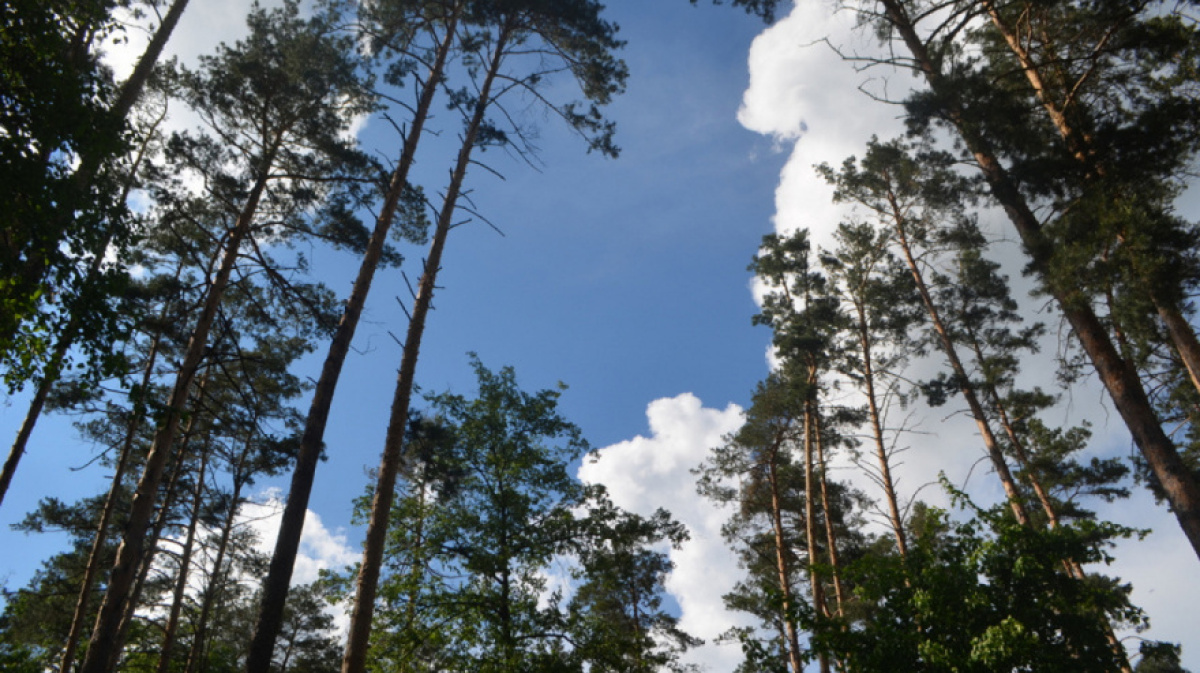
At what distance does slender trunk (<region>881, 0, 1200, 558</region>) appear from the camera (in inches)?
311

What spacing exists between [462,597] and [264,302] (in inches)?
309

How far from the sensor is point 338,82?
12.3 metres

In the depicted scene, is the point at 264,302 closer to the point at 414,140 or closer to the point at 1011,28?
the point at 414,140

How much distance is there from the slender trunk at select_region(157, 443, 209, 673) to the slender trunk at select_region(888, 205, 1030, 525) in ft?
65.0

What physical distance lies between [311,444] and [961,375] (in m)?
15.9

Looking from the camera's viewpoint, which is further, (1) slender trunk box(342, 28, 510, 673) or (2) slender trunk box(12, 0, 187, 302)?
(1) slender trunk box(342, 28, 510, 673)

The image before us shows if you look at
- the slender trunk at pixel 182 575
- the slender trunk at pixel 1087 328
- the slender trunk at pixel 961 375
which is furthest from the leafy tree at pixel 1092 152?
the slender trunk at pixel 182 575

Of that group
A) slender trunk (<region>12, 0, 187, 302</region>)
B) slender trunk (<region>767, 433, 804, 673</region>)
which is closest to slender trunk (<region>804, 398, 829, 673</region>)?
slender trunk (<region>767, 433, 804, 673</region>)

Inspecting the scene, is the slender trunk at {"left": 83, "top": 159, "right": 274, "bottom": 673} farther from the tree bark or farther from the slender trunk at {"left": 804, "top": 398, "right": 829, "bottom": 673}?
the tree bark

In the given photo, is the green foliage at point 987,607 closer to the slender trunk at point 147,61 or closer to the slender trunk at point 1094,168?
the slender trunk at point 1094,168

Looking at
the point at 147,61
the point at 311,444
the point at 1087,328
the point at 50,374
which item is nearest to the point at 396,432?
the point at 311,444

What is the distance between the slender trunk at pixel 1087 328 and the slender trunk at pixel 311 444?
8.67 metres

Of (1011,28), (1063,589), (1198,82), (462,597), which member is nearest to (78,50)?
(462,597)

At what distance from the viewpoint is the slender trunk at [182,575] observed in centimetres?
1545
